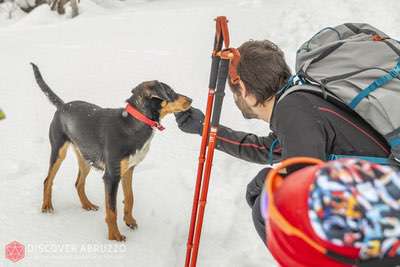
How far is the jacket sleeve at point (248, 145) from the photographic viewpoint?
282 centimetres

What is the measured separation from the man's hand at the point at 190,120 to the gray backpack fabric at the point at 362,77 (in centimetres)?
113

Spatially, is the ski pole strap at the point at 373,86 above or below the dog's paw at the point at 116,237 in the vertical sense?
above

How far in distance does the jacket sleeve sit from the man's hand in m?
0.22

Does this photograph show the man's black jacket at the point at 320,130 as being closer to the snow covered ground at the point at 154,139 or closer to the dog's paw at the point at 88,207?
the snow covered ground at the point at 154,139

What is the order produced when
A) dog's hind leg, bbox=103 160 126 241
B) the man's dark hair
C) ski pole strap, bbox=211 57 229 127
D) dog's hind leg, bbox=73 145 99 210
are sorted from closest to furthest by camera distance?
the man's dark hair → ski pole strap, bbox=211 57 229 127 → dog's hind leg, bbox=103 160 126 241 → dog's hind leg, bbox=73 145 99 210

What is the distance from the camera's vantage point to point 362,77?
187 centimetres

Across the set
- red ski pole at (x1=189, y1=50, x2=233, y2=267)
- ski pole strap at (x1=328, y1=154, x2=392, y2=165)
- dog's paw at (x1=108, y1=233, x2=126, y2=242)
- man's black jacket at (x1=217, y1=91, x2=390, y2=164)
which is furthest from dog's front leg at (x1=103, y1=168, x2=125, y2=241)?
ski pole strap at (x1=328, y1=154, x2=392, y2=165)

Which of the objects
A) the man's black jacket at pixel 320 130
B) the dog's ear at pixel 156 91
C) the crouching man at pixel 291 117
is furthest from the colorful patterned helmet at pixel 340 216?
the dog's ear at pixel 156 91

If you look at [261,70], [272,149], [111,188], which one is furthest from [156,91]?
[261,70]

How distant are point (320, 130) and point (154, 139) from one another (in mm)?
3220

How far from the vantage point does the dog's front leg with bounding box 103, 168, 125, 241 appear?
3.13m

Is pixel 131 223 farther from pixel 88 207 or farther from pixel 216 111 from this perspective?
pixel 216 111

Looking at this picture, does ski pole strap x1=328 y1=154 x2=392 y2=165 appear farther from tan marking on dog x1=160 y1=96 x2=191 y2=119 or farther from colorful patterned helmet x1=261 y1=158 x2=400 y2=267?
tan marking on dog x1=160 y1=96 x2=191 y2=119

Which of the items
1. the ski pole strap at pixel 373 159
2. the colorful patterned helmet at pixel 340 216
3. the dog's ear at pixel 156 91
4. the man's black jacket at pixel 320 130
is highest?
the colorful patterned helmet at pixel 340 216
